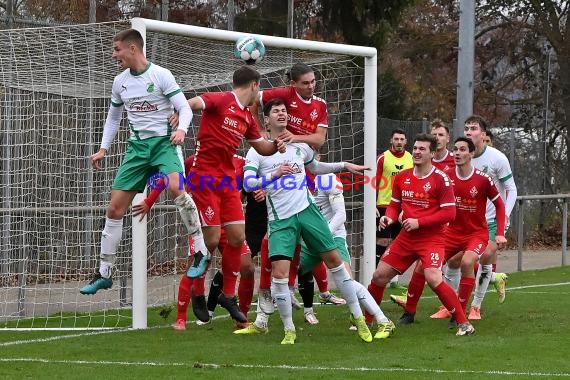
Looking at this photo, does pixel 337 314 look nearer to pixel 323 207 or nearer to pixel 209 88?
pixel 323 207

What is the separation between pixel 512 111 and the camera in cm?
3122

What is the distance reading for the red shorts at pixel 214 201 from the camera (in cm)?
1062

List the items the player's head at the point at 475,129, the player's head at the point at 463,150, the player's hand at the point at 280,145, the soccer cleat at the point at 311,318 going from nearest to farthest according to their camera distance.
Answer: the player's hand at the point at 280,145 → the player's head at the point at 463,150 → the soccer cleat at the point at 311,318 → the player's head at the point at 475,129

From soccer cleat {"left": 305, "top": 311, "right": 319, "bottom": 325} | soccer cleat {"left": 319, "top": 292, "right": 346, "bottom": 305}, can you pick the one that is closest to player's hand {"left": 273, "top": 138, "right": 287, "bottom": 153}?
soccer cleat {"left": 305, "top": 311, "right": 319, "bottom": 325}

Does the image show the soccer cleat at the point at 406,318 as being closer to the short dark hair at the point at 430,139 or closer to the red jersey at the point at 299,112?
the short dark hair at the point at 430,139

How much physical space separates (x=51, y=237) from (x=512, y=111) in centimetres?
2056

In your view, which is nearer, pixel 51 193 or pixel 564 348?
pixel 564 348

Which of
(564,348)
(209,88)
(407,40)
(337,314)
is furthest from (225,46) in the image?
(407,40)

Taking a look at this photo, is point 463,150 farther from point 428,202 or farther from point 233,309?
point 233,309

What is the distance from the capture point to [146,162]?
10.1 meters

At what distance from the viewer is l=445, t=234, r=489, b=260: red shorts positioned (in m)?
11.5

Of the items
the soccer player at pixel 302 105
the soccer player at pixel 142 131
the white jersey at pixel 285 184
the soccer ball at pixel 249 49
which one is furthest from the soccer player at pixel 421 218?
the soccer player at pixel 142 131

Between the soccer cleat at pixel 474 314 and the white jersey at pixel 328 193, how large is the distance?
1.85m

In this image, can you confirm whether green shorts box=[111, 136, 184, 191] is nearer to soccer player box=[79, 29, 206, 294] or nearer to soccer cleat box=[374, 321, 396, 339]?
soccer player box=[79, 29, 206, 294]
